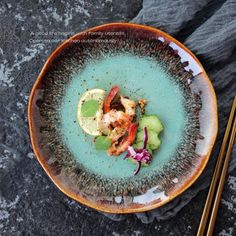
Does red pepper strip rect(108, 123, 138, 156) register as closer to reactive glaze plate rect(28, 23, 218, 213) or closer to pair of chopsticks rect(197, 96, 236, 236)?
reactive glaze plate rect(28, 23, 218, 213)

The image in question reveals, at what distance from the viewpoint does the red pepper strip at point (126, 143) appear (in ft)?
6.10

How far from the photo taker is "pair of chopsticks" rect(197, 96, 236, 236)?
1941 mm

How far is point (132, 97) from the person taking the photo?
6.38 feet

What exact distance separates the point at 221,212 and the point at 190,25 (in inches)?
31.4

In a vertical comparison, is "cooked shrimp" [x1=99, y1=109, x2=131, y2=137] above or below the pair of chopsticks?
above

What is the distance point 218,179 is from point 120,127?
0.47 meters

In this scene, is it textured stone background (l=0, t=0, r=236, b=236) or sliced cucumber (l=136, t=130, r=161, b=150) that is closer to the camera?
sliced cucumber (l=136, t=130, r=161, b=150)

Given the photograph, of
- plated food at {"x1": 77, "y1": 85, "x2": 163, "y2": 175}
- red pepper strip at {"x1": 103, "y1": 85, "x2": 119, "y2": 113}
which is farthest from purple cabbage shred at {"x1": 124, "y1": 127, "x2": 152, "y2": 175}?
red pepper strip at {"x1": 103, "y1": 85, "x2": 119, "y2": 113}

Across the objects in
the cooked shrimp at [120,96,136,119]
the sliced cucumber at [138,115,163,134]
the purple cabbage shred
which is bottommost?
the purple cabbage shred

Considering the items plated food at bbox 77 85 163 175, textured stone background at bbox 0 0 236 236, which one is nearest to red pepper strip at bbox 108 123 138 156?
plated food at bbox 77 85 163 175

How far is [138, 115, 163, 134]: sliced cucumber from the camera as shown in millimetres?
1876

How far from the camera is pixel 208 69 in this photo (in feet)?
6.51

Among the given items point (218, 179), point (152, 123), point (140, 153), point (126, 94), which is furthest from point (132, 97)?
point (218, 179)

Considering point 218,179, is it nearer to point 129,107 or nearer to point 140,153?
point 140,153
